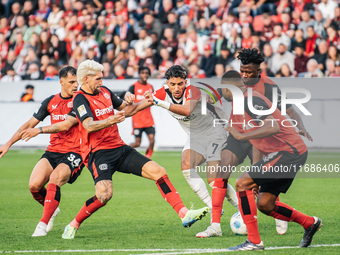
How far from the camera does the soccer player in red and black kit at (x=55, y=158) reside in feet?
27.8

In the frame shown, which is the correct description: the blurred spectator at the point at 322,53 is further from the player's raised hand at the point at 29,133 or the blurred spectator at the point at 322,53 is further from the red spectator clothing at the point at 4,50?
the player's raised hand at the point at 29,133

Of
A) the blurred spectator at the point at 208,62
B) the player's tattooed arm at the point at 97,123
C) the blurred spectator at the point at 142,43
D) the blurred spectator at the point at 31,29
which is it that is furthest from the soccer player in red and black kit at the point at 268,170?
the blurred spectator at the point at 31,29

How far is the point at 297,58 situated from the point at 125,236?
12.3 m

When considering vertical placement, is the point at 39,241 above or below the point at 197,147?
below

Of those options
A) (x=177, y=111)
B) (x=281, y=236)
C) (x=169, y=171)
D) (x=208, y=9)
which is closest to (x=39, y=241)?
(x=177, y=111)

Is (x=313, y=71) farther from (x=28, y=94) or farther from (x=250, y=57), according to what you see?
(x=250, y=57)

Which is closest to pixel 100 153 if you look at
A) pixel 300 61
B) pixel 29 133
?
pixel 29 133

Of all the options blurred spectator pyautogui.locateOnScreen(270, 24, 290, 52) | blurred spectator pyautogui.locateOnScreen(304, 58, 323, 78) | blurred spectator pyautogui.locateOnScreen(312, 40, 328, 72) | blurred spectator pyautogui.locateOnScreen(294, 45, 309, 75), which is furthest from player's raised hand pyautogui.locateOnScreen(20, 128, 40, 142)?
blurred spectator pyautogui.locateOnScreen(270, 24, 290, 52)

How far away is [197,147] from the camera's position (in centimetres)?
916

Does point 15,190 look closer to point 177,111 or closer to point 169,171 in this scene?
point 169,171

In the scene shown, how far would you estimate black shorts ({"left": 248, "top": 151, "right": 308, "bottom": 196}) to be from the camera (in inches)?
278

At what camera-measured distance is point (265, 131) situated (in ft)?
22.8

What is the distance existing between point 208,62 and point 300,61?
293 centimetres

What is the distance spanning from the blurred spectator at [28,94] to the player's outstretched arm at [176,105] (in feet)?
43.1
